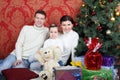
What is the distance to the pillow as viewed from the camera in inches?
102

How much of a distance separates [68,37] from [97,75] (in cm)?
80

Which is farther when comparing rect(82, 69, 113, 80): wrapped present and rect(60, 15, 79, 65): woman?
rect(60, 15, 79, 65): woman

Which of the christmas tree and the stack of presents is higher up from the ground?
the christmas tree

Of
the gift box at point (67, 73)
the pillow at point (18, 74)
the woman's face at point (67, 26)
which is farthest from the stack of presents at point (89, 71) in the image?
the woman's face at point (67, 26)

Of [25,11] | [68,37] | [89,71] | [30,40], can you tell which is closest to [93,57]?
[89,71]

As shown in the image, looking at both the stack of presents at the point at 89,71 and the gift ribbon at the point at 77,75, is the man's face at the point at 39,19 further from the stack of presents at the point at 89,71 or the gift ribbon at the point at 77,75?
the gift ribbon at the point at 77,75

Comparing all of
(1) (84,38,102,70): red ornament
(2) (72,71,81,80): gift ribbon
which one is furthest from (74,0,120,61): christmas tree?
(2) (72,71,81,80): gift ribbon

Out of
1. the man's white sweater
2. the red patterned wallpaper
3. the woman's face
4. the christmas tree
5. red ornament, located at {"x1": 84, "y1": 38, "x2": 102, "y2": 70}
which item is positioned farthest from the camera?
the red patterned wallpaper

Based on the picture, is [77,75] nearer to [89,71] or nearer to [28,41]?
[89,71]

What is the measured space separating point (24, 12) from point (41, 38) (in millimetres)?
438

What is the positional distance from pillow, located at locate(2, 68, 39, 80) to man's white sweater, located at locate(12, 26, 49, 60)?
0.36m

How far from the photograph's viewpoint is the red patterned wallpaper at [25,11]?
3.26 m

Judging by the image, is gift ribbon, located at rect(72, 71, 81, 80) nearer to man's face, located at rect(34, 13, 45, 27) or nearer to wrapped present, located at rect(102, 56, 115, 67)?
wrapped present, located at rect(102, 56, 115, 67)

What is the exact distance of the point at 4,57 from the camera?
3.33 meters
